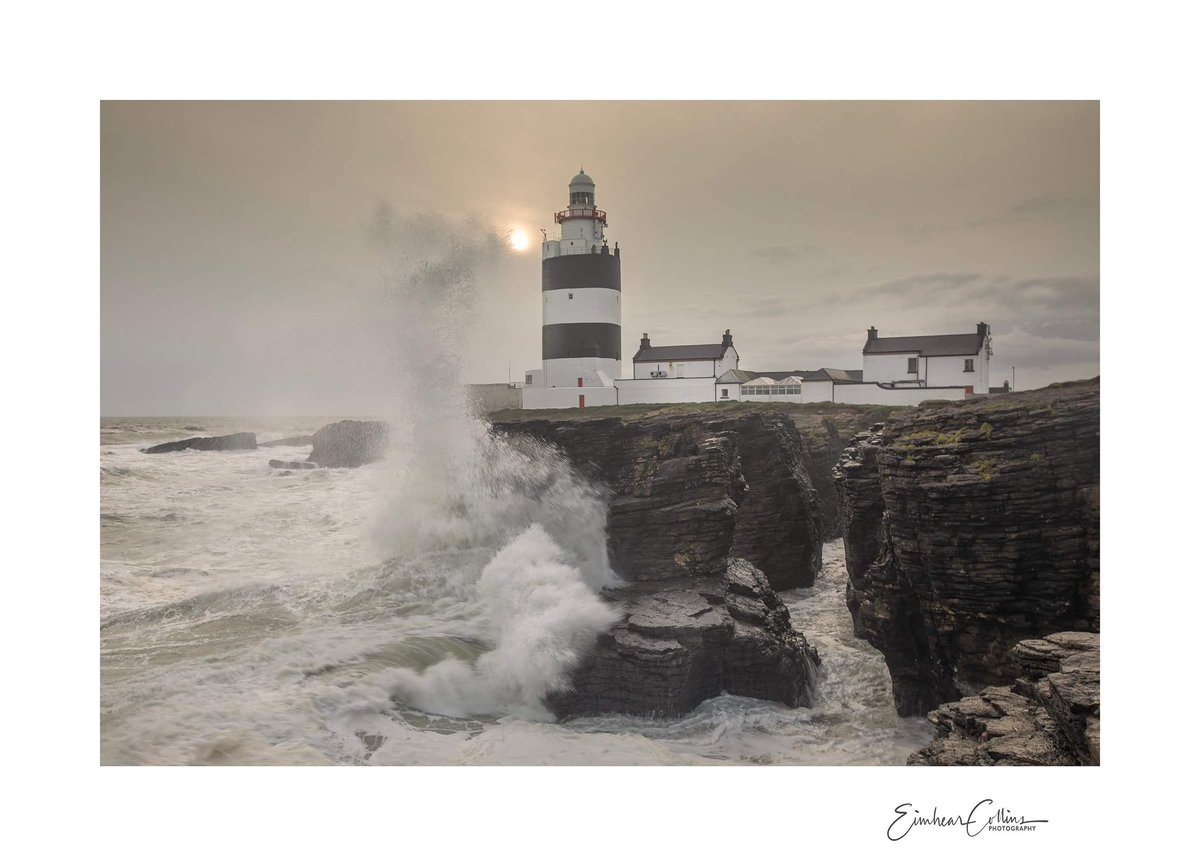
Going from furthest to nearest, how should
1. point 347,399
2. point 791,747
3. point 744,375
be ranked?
point 744,375 < point 347,399 < point 791,747

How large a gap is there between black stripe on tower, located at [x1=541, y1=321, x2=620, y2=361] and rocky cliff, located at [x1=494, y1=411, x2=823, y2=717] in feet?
1.81

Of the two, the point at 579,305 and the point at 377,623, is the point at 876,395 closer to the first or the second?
the point at 579,305

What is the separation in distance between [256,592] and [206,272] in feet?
6.74

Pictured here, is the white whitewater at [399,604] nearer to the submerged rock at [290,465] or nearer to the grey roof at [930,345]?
the submerged rock at [290,465]

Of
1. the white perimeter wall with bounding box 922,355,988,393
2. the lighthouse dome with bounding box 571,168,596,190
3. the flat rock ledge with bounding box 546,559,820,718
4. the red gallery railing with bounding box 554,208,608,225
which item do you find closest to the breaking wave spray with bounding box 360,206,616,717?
the flat rock ledge with bounding box 546,559,820,718

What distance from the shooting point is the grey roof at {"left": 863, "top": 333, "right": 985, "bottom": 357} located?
438 cm

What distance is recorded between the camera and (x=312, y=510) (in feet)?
15.5

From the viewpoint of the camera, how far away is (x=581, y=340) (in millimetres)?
5098

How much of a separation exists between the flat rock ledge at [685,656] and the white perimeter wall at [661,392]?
1413 millimetres

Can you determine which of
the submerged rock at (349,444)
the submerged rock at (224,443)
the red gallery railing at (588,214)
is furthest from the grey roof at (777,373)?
the submerged rock at (224,443)

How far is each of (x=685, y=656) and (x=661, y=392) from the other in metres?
2.15
